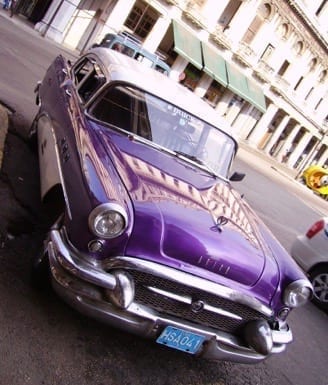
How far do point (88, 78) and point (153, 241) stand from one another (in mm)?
2363

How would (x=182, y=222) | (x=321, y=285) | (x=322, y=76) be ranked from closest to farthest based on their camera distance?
(x=182, y=222) < (x=321, y=285) < (x=322, y=76)

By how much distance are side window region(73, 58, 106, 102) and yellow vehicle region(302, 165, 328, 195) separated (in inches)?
979

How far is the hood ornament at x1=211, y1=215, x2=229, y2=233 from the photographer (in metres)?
3.31

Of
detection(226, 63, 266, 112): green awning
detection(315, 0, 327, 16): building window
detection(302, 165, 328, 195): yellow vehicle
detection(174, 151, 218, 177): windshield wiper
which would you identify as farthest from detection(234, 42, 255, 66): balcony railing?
detection(174, 151, 218, 177): windshield wiper

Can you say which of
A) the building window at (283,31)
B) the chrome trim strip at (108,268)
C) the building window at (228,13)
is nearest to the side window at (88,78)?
the chrome trim strip at (108,268)

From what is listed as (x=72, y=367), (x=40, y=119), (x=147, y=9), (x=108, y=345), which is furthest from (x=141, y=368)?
(x=147, y=9)

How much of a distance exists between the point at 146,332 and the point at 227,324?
24.9 inches

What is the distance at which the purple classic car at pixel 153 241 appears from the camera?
2.88 meters

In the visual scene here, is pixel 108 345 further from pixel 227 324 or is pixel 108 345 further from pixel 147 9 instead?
pixel 147 9

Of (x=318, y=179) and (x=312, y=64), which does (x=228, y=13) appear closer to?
(x=312, y=64)

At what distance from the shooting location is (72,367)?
2955 mm

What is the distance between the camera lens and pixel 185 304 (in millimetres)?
3018

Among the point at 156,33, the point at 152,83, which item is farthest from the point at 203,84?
the point at 152,83

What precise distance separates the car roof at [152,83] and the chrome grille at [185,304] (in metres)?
1.99
